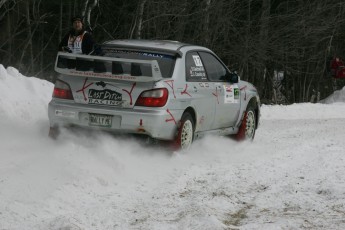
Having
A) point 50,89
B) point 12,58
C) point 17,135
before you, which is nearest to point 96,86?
point 17,135

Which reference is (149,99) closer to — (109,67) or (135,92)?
(135,92)

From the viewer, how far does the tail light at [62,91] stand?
8945 mm

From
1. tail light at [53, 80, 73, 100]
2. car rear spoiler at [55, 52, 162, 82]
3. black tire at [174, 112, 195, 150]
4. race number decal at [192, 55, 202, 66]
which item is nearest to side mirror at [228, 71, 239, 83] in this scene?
race number decal at [192, 55, 202, 66]

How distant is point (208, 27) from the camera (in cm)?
2305

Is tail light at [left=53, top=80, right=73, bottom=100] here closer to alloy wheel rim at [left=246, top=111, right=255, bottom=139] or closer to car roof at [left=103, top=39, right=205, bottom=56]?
car roof at [left=103, top=39, right=205, bottom=56]

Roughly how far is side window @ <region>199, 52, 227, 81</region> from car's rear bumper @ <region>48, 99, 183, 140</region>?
1550 millimetres

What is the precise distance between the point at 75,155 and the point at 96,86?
1111 millimetres

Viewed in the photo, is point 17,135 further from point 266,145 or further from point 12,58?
point 12,58

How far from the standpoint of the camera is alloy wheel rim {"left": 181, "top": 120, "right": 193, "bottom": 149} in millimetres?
9203

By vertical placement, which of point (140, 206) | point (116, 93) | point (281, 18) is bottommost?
point (140, 206)

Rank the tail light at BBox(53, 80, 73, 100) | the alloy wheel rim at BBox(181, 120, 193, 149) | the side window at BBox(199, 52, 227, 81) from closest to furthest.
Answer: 1. the tail light at BBox(53, 80, 73, 100)
2. the alloy wheel rim at BBox(181, 120, 193, 149)
3. the side window at BBox(199, 52, 227, 81)

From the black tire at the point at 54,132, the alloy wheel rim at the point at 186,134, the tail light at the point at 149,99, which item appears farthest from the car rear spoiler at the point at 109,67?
the alloy wheel rim at the point at 186,134

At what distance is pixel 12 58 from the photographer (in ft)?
83.6

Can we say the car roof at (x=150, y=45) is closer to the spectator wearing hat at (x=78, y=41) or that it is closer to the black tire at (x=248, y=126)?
the spectator wearing hat at (x=78, y=41)
